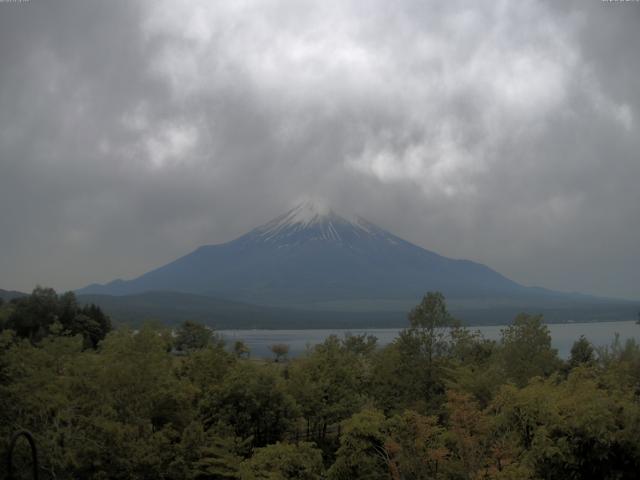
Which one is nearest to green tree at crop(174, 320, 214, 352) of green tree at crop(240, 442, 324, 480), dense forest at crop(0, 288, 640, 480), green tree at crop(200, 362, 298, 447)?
dense forest at crop(0, 288, 640, 480)

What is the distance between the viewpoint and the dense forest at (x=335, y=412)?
1723 cm

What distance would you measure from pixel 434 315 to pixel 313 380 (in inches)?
244

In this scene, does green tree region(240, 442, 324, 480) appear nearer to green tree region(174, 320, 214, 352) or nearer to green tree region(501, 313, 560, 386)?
green tree region(501, 313, 560, 386)

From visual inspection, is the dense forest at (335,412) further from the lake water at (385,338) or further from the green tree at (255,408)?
the lake water at (385,338)

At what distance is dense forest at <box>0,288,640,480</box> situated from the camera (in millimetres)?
17234

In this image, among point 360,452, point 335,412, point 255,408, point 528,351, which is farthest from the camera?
point 528,351

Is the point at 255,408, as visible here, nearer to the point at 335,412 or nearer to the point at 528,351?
the point at 335,412

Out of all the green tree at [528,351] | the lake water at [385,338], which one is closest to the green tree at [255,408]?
the green tree at [528,351]

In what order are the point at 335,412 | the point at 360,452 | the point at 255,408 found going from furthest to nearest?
the point at 335,412, the point at 255,408, the point at 360,452

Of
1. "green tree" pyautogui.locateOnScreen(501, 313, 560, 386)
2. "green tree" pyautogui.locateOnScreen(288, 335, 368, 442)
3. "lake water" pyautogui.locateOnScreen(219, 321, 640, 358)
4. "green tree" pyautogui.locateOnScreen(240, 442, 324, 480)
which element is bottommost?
"lake water" pyautogui.locateOnScreen(219, 321, 640, 358)

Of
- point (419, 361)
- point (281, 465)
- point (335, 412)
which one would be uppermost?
point (419, 361)

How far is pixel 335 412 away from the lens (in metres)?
25.0

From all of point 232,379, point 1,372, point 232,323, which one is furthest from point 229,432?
point 232,323

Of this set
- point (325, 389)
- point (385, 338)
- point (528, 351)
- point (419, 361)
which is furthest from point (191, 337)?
point (385, 338)
